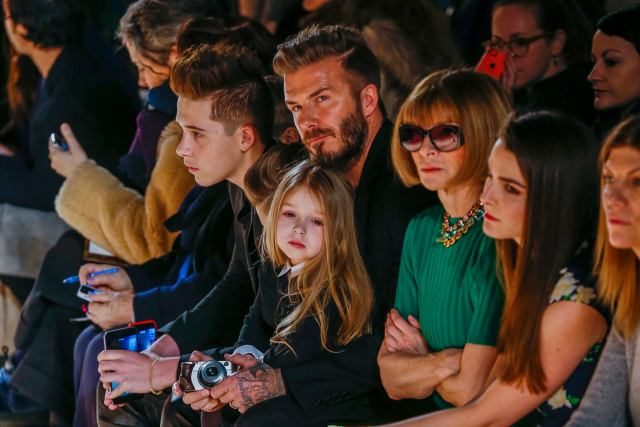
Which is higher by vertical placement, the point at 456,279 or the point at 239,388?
the point at 456,279

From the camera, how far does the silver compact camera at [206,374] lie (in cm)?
304

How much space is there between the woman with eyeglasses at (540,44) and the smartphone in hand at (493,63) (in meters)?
0.04

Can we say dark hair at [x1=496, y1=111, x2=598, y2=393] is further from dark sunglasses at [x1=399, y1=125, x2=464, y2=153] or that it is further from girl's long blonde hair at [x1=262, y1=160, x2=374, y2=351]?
girl's long blonde hair at [x1=262, y1=160, x2=374, y2=351]

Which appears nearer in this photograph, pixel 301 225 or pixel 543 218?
pixel 543 218

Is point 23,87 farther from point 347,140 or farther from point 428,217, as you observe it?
point 428,217

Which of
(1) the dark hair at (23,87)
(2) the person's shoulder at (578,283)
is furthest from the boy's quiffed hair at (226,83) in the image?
(1) the dark hair at (23,87)

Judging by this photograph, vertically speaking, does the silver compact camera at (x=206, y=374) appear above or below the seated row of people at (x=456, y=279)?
below

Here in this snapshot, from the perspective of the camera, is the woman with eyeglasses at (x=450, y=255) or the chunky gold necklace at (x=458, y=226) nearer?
the woman with eyeglasses at (x=450, y=255)

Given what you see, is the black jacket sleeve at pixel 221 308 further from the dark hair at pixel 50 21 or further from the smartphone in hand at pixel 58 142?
the dark hair at pixel 50 21

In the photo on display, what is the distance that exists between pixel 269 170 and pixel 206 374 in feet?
2.08

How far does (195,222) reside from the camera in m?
3.79

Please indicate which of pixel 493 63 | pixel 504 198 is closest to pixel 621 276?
pixel 504 198

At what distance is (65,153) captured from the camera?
4320mm

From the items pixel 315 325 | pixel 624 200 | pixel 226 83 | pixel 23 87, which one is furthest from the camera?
pixel 23 87
